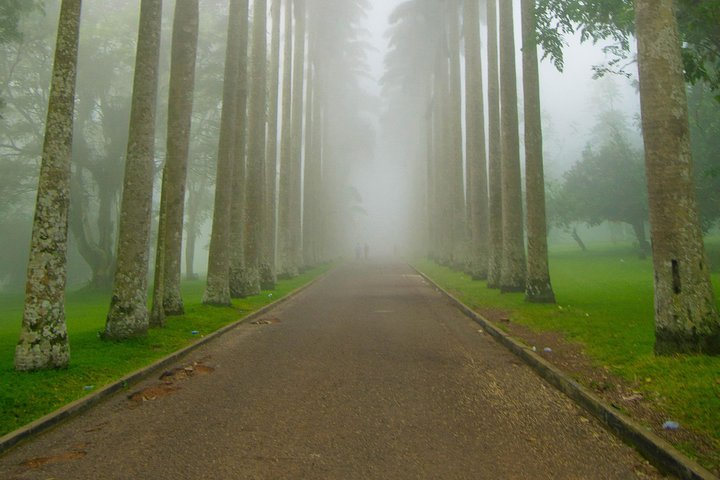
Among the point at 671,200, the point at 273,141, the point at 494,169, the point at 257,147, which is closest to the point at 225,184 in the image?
the point at 257,147

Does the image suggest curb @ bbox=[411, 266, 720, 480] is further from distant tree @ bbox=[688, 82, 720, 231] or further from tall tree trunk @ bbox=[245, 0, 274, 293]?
distant tree @ bbox=[688, 82, 720, 231]

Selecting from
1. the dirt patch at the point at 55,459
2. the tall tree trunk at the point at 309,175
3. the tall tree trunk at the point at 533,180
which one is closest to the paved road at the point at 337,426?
the dirt patch at the point at 55,459

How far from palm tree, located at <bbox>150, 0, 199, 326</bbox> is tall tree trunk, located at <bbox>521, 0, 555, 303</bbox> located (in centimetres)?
881

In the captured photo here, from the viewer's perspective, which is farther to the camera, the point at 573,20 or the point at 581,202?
the point at 581,202

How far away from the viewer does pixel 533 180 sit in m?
13.9

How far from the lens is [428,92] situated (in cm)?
4075

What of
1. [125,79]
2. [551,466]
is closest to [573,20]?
[551,466]

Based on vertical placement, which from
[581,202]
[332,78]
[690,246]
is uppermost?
[332,78]

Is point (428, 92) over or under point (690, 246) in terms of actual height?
over

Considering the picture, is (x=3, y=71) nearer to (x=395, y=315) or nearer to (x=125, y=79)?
(x=125, y=79)

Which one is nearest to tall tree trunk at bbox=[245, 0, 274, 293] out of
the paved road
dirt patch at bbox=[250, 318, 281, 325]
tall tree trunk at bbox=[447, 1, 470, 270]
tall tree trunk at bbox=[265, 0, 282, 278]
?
tall tree trunk at bbox=[265, 0, 282, 278]

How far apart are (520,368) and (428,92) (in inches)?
1429

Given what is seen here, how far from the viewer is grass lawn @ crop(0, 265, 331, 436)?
555cm

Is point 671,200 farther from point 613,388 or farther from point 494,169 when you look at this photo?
point 494,169
